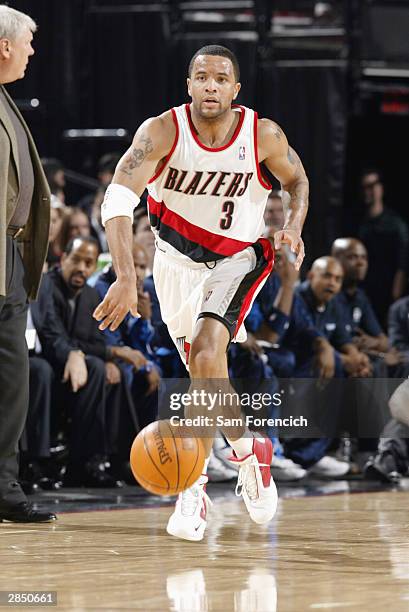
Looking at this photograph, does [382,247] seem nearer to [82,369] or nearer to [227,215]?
[82,369]

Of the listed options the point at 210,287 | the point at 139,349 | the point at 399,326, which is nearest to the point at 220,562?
the point at 210,287

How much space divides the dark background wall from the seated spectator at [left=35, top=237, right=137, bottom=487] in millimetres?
3214

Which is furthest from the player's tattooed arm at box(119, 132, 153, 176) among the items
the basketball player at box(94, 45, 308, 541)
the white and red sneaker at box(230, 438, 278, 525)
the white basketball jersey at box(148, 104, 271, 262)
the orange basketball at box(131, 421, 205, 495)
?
the white and red sneaker at box(230, 438, 278, 525)

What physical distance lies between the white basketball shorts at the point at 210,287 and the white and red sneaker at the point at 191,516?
24.5 inches

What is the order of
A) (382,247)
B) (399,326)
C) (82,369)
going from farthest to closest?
1. (382,247)
2. (399,326)
3. (82,369)

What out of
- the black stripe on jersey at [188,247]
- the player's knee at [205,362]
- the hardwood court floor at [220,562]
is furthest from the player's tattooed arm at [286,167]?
the hardwood court floor at [220,562]

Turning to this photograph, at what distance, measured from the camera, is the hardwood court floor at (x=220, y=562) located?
11.6 feet

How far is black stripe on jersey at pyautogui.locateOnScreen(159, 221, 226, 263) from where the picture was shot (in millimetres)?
5125

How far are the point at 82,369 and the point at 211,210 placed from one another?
2287 mm

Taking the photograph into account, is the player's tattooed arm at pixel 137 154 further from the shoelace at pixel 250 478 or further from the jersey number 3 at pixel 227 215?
the shoelace at pixel 250 478

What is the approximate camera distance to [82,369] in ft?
23.4

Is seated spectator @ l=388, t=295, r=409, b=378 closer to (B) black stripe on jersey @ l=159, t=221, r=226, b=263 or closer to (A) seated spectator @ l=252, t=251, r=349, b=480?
(A) seated spectator @ l=252, t=251, r=349, b=480

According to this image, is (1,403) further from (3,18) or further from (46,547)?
(3,18)

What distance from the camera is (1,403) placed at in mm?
5348
